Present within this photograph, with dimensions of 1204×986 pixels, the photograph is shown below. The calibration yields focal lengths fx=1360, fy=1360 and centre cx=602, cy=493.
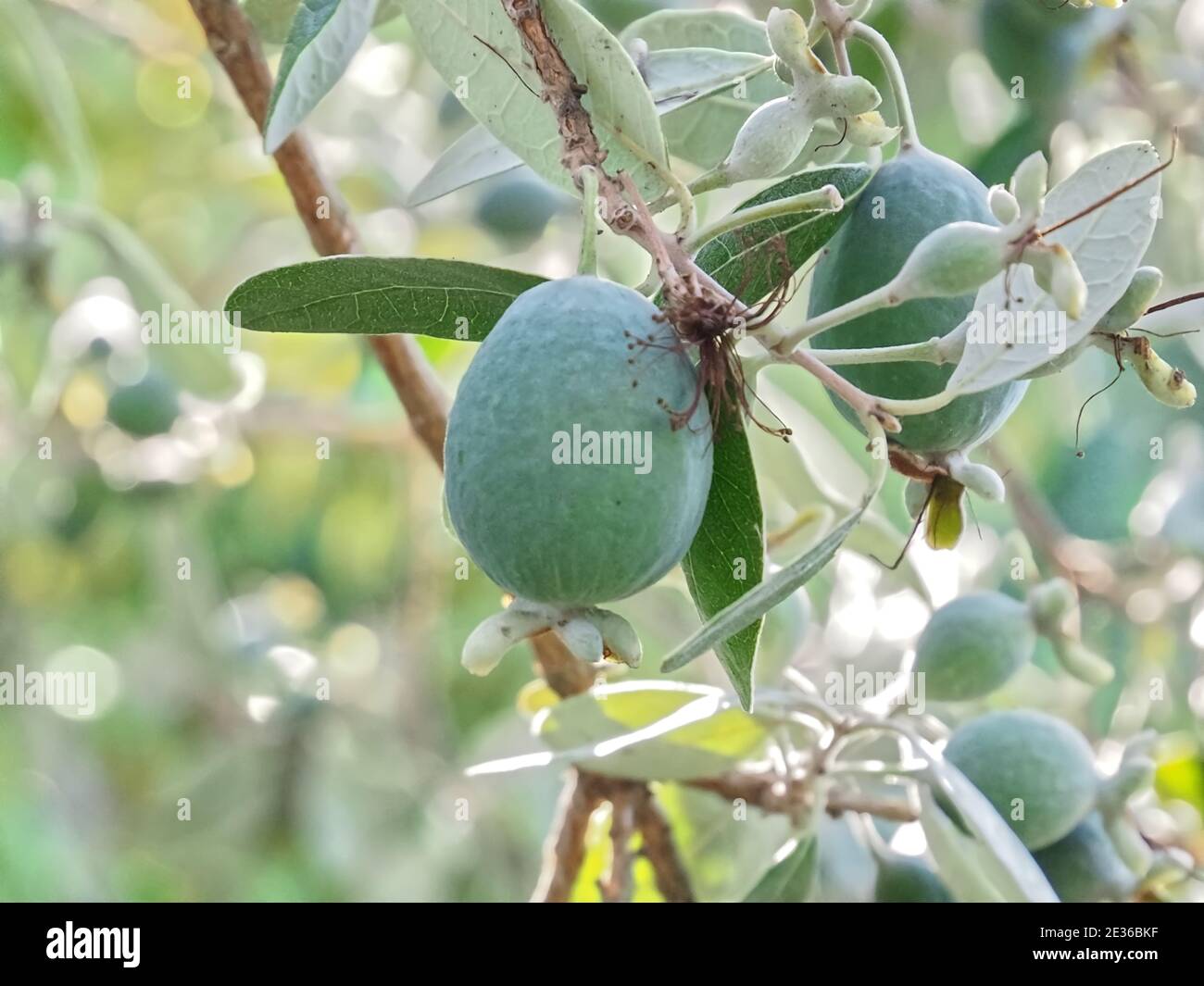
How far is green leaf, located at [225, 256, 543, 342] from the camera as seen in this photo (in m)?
0.84

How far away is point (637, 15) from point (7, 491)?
1.66m

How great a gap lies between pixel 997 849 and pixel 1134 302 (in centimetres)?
49

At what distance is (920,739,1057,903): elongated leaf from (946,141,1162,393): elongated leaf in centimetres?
47

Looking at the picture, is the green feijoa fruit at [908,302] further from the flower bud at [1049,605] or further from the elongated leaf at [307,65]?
the flower bud at [1049,605]

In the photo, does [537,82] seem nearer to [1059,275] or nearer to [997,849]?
[1059,275]

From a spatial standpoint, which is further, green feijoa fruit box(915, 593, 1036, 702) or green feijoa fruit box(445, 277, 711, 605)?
green feijoa fruit box(915, 593, 1036, 702)

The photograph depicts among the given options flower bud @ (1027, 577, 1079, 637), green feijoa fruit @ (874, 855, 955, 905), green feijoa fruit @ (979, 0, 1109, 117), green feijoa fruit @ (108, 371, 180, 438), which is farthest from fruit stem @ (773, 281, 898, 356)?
green feijoa fruit @ (108, 371, 180, 438)

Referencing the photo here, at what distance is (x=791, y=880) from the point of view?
1.33 meters

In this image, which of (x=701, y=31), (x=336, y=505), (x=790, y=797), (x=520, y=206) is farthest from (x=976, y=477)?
(x=336, y=505)

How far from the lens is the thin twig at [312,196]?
1.27 metres

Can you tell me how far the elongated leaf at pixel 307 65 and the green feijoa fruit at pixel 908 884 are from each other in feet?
3.21

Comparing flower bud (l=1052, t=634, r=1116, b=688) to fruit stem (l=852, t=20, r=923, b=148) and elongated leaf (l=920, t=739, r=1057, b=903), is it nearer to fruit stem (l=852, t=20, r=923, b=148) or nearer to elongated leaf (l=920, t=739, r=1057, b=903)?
elongated leaf (l=920, t=739, r=1057, b=903)

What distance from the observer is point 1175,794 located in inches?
82.6

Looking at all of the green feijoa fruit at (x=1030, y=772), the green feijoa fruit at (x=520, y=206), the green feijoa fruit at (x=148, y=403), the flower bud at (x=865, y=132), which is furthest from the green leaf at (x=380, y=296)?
the green feijoa fruit at (x=148, y=403)
